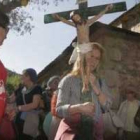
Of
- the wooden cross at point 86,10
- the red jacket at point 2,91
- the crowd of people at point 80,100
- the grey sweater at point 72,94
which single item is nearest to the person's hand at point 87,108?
the crowd of people at point 80,100

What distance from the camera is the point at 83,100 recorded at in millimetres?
2883

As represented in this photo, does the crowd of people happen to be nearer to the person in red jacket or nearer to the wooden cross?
the person in red jacket

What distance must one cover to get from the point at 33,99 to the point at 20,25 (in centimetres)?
→ 800

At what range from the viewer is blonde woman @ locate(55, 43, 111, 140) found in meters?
2.74

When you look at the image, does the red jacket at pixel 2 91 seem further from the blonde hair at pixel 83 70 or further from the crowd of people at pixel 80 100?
the blonde hair at pixel 83 70

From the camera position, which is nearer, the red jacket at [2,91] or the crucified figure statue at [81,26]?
the red jacket at [2,91]

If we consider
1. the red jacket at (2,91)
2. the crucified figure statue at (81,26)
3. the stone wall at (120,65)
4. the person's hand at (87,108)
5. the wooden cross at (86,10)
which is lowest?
the stone wall at (120,65)

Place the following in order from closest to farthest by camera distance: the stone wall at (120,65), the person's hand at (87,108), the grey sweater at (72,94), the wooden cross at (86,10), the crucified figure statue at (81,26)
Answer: the person's hand at (87,108), the grey sweater at (72,94), the crucified figure statue at (81,26), the wooden cross at (86,10), the stone wall at (120,65)

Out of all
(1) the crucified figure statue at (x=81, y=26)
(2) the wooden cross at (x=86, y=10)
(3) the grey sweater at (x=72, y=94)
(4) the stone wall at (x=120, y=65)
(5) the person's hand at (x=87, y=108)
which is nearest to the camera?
(5) the person's hand at (x=87, y=108)

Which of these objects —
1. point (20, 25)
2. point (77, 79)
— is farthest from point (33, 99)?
point (20, 25)

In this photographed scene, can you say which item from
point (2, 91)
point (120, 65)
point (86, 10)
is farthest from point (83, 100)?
point (120, 65)

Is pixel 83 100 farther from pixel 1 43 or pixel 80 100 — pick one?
pixel 1 43

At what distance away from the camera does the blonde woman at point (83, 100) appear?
9.00 feet

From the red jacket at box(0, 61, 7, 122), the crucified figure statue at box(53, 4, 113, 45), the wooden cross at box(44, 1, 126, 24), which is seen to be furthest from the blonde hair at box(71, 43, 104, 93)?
the wooden cross at box(44, 1, 126, 24)
